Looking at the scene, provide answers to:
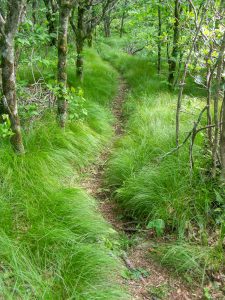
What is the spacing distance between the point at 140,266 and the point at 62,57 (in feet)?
11.9

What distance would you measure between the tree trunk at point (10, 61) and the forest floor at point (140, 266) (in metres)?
1.56

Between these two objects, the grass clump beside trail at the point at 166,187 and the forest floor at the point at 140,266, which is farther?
the grass clump beside trail at the point at 166,187

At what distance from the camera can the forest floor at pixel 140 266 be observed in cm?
316

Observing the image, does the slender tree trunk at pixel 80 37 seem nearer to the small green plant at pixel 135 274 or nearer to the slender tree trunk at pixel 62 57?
the slender tree trunk at pixel 62 57

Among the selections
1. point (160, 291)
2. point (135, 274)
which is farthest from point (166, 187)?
point (160, 291)

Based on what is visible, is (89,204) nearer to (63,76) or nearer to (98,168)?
(98,168)

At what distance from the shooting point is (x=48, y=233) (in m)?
3.11

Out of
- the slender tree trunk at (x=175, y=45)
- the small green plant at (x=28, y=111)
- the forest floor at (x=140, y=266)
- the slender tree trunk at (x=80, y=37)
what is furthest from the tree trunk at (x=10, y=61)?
the slender tree trunk at (x=175, y=45)

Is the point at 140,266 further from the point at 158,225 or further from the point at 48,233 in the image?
the point at 48,233

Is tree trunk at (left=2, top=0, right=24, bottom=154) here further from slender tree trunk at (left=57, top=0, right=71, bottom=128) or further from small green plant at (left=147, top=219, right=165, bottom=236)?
small green plant at (left=147, top=219, right=165, bottom=236)

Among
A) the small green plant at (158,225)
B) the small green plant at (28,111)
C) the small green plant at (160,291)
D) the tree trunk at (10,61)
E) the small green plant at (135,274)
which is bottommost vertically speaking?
the small green plant at (160,291)

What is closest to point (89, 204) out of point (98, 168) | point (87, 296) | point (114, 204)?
point (114, 204)

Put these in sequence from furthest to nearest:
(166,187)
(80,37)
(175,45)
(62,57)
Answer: (80,37)
(175,45)
(62,57)
(166,187)

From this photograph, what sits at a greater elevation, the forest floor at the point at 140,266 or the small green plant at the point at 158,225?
the small green plant at the point at 158,225
